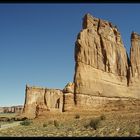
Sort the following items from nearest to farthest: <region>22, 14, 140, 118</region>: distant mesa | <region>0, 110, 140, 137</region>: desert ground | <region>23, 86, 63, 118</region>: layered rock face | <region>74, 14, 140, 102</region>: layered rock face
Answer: <region>0, 110, 140, 137</region>: desert ground < <region>22, 14, 140, 118</region>: distant mesa < <region>74, 14, 140, 102</region>: layered rock face < <region>23, 86, 63, 118</region>: layered rock face

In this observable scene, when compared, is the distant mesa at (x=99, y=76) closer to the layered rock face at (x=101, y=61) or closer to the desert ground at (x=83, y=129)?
the layered rock face at (x=101, y=61)

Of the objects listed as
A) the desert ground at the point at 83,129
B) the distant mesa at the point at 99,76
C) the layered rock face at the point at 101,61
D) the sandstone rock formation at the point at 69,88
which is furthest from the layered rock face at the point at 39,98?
the desert ground at the point at 83,129

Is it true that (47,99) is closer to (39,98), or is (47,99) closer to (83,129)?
(39,98)

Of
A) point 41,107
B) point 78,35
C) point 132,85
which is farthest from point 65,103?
point 132,85

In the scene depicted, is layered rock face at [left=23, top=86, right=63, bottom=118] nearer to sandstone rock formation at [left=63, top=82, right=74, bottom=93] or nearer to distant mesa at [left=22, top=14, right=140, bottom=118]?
distant mesa at [left=22, top=14, right=140, bottom=118]

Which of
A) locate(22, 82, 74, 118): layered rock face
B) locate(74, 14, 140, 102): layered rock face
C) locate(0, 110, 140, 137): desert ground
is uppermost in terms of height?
locate(74, 14, 140, 102): layered rock face

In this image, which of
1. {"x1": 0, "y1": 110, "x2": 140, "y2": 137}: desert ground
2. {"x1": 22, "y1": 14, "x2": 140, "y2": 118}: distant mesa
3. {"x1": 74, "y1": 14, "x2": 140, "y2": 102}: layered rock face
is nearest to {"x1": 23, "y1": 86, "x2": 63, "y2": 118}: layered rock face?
{"x1": 22, "y1": 14, "x2": 140, "y2": 118}: distant mesa

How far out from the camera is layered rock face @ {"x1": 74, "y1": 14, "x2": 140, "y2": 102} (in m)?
59.8

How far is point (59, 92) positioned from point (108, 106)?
25618 mm

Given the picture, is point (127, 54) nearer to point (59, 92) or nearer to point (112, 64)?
point (112, 64)

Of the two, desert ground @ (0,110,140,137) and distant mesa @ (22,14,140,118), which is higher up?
distant mesa @ (22,14,140,118)

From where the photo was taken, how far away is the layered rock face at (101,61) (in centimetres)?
5981

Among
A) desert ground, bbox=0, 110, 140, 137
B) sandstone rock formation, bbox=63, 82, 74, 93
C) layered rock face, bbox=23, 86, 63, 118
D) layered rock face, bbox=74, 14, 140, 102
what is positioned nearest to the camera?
desert ground, bbox=0, 110, 140, 137

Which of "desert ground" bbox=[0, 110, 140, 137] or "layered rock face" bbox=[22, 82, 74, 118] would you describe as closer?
"desert ground" bbox=[0, 110, 140, 137]
